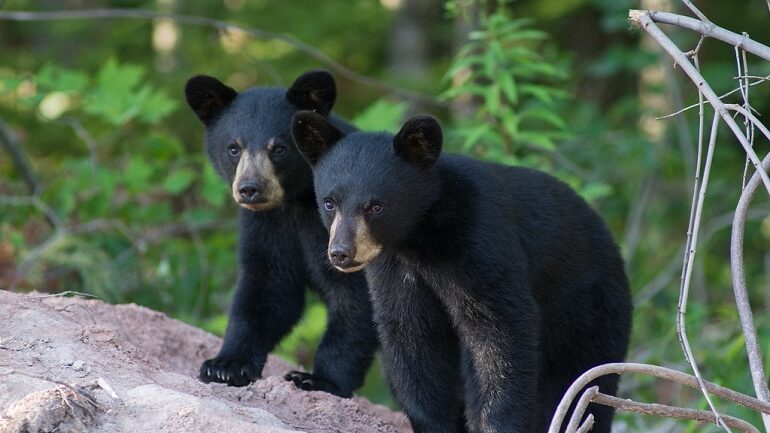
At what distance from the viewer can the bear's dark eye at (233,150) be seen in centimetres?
580

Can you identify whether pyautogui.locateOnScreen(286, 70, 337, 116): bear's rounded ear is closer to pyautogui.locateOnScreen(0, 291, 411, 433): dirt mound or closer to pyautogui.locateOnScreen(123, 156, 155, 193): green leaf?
pyautogui.locateOnScreen(0, 291, 411, 433): dirt mound

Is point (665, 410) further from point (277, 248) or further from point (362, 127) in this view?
point (362, 127)

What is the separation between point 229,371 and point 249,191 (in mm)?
945

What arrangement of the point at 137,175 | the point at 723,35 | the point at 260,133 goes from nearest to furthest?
the point at 723,35
the point at 260,133
the point at 137,175

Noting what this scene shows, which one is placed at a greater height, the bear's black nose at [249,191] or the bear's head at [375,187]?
the bear's head at [375,187]

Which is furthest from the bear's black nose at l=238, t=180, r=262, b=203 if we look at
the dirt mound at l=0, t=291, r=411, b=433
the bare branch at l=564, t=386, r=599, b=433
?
the bare branch at l=564, t=386, r=599, b=433

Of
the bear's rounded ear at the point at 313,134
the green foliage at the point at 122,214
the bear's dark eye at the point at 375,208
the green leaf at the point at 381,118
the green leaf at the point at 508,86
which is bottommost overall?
the green foliage at the point at 122,214

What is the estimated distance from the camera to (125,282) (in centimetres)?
845

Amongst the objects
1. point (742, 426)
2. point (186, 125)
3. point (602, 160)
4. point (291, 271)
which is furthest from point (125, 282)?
point (742, 426)

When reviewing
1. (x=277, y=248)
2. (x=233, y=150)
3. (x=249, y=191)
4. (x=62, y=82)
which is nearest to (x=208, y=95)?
(x=233, y=150)

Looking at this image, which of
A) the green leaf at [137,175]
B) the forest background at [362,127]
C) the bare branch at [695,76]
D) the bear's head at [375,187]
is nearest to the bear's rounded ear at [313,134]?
the bear's head at [375,187]

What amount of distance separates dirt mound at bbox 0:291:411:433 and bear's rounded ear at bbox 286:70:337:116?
146 cm

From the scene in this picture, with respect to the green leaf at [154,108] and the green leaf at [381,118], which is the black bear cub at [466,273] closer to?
the green leaf at [381,118]

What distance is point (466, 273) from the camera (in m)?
4.44
